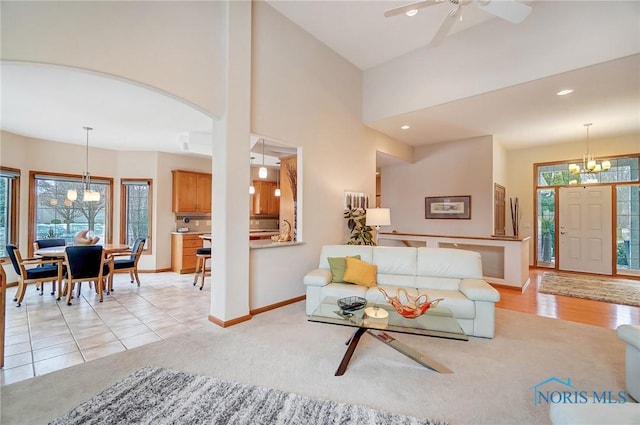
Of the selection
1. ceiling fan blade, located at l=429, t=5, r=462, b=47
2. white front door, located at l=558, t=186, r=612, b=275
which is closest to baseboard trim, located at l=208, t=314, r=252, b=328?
ceiling fan blade, located at l=429, t=5, r=462, b=47

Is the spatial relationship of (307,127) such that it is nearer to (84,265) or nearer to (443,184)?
(443,184)

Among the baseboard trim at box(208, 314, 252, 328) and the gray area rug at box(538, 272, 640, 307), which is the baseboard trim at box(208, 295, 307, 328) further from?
the gray area rug at box(538, 272, 640, 307)

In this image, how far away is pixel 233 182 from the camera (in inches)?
132

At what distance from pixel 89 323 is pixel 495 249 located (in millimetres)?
6992

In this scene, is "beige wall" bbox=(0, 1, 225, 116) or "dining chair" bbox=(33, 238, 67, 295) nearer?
"beige wall" bbox=(0, 1, 225, 116)

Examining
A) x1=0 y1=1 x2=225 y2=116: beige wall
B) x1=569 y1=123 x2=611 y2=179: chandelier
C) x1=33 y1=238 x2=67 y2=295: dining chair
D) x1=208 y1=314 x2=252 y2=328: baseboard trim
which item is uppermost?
x1=0 y1=1 x2=225 y2=116: beige wall

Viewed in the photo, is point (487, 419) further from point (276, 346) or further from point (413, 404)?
point (276, 346)

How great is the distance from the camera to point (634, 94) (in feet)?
13.1

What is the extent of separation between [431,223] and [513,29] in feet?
13.7

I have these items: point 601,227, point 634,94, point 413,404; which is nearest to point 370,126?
point 634,94

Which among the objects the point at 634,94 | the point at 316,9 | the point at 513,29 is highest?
the point at 316,9

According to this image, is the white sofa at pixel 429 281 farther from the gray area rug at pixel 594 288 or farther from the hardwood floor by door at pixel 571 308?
the gray area rug at pixel 594 288

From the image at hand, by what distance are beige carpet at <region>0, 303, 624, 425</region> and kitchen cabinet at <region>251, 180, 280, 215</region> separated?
5257 mm

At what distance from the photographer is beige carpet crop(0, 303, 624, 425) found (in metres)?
1.94
